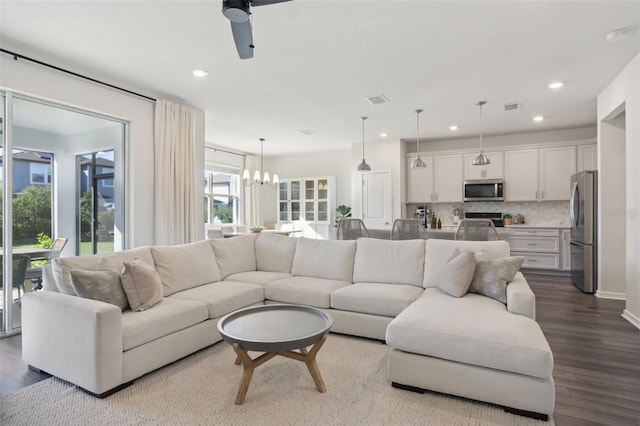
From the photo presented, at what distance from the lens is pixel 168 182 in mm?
4605

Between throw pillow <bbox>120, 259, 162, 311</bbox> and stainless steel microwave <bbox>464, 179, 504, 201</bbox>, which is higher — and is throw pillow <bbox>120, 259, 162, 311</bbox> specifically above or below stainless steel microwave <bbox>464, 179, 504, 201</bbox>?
below

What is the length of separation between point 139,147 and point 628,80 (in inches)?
219

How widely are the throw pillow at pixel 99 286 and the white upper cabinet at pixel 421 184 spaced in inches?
242

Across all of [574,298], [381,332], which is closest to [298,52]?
[381,332]

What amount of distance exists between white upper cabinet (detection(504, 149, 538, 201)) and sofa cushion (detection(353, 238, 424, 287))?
419 cm

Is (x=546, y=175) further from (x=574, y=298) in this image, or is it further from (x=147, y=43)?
(x=147, y=43)

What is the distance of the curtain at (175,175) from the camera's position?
4520mm

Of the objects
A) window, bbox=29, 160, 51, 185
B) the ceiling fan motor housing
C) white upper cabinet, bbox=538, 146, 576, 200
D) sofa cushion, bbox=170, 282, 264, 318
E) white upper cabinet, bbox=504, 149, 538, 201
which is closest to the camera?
the ceiling fan motor housing

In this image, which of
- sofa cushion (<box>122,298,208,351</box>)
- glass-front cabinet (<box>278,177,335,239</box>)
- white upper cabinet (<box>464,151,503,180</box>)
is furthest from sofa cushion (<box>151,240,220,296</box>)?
white upper cabinet (<box>464,151,503,180</box>)

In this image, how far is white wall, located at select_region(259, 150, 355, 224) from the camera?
860 centimetres

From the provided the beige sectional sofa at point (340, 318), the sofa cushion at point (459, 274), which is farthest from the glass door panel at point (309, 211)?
the sofa cushion at point (459, 274)

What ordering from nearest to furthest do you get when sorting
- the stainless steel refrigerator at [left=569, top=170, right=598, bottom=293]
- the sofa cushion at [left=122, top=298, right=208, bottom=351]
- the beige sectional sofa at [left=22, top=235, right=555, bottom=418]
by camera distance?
the beige sectional sofa at [left=22, top=235, right=555, bottom=418], the sofa cushion at [left=122, top=298, right=208, bottom=351], the stainless steel refrigerator at [left=569, top=170, right=598, bottom=293]

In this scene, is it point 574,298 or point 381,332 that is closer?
point 381,332

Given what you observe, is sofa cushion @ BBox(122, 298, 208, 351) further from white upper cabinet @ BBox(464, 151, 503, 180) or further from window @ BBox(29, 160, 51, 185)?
white upper cabinet @ BBox(464, 151, 503, 180)
